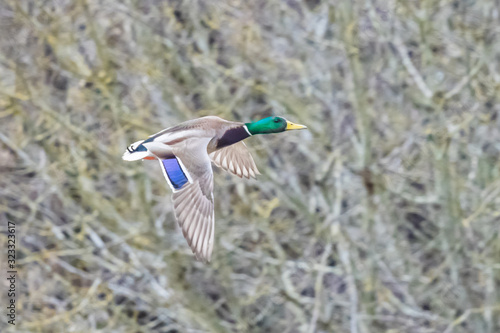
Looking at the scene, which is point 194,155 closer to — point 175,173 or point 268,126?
point 175,173

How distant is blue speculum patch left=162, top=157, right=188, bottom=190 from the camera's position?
568cm

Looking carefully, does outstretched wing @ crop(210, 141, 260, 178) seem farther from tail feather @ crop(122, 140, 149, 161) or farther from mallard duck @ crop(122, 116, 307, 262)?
tail feather @ crop(122, 140, 149, 161)

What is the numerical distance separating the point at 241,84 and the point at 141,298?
2.29 meters

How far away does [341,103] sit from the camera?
37.4ft

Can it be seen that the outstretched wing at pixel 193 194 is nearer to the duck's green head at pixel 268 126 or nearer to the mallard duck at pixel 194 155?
the mallard duck at pixel 194 155

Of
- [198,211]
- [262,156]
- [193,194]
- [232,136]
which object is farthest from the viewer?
[262,156]

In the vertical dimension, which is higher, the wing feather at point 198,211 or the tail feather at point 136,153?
the tail feather at point 136,153

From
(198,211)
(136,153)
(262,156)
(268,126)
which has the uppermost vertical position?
(268,126)

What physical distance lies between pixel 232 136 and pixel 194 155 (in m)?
0.26

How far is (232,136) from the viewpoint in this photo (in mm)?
5910

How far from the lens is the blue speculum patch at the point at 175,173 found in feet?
18.6

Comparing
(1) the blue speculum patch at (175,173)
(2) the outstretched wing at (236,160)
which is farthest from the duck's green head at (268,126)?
(1) the blue speculum patch at (175,173)

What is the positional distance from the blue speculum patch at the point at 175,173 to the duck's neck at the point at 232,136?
27cm

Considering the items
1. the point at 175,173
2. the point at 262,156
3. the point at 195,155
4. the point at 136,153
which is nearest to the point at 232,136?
the point at 195,155
